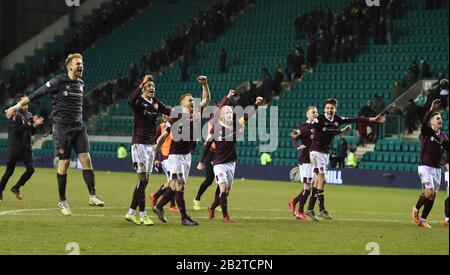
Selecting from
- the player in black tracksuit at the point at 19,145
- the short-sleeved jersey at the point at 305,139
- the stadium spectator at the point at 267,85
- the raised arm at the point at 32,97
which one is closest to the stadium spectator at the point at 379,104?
the stadium spectator at the point at 267,85

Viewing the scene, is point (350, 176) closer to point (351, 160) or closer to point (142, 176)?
point (351, 160)

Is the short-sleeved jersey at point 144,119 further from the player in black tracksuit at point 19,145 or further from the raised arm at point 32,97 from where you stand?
the player in black tracksuit at point 19,145

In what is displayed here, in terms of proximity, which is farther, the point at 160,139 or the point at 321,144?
the point at 321,144

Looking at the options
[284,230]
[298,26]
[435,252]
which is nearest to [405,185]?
[298,26]

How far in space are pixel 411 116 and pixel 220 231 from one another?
68.6ft

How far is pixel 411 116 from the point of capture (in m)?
33.3

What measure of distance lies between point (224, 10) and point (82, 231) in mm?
35047

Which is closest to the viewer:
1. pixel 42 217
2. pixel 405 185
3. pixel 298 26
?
pixel 42 217

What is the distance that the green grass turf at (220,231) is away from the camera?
11.6m

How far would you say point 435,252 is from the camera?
38.3 feet

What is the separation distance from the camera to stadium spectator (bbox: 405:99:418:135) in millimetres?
33062

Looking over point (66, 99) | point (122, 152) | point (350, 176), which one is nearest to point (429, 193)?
point (66, 99)

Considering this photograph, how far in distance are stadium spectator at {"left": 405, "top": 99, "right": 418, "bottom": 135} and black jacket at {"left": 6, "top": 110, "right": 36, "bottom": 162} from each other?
1757cm
